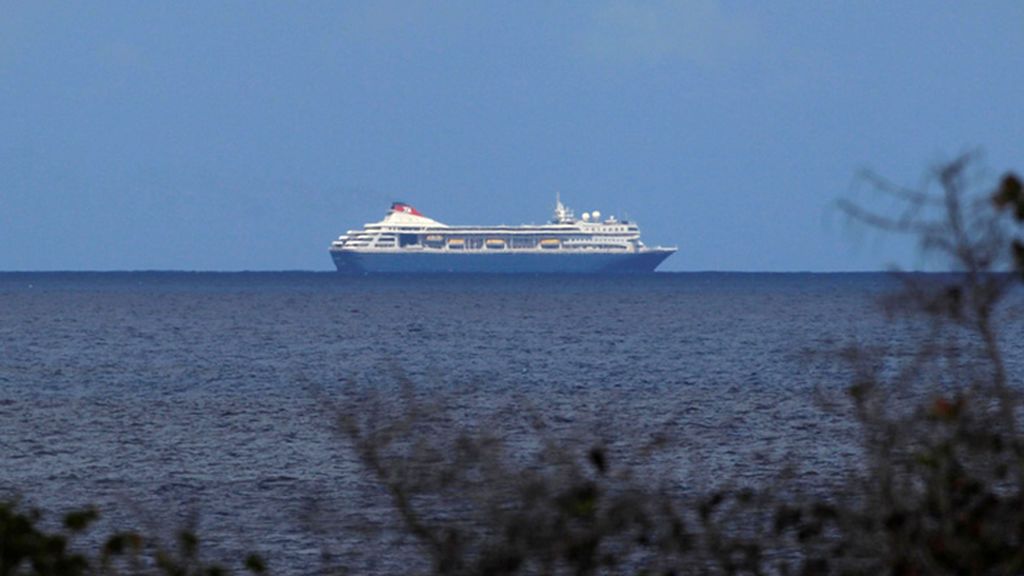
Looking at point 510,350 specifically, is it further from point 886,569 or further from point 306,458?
point 886,569

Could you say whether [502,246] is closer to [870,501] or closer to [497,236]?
[497,236]

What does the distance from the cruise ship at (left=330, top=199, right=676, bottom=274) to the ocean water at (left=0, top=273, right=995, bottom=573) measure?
56.9m

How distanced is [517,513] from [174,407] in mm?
17617

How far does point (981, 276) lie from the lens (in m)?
3.94

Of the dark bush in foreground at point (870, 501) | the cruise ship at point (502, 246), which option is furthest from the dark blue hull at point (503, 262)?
the dark bush in foreground at point (870, 501)

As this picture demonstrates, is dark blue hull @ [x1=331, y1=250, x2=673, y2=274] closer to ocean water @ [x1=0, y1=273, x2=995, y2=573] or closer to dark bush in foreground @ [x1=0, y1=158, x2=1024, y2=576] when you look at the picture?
ocean water @ [x1=0, y1=273, x2=995, y2=573]

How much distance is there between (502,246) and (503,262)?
243cm

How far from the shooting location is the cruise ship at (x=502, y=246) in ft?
362

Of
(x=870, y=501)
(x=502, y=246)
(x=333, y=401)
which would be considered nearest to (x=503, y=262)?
(x=502, y=246)

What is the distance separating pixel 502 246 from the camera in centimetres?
11169

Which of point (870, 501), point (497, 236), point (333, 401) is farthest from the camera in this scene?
point (497, 236)

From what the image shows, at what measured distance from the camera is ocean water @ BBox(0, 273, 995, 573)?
11.9 metres

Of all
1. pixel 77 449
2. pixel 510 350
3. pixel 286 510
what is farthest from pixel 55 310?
pixel 286 510

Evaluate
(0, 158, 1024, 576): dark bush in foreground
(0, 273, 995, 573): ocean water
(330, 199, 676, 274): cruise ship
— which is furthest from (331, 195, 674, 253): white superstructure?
(0, 158, 1024, 576): dark bush in foreground
